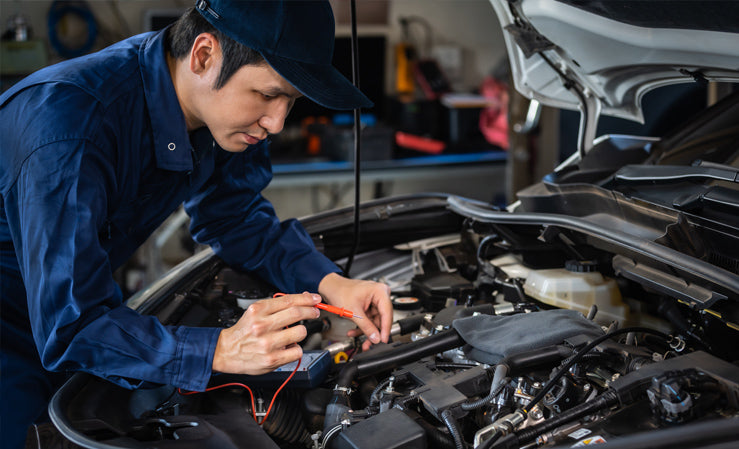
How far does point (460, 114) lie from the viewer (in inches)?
168

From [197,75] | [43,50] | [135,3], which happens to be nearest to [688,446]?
[197,75]

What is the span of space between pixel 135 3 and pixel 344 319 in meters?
3.42

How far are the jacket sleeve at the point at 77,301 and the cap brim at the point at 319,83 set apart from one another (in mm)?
368

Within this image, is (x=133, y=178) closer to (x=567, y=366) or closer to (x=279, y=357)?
(x=279, y=357)

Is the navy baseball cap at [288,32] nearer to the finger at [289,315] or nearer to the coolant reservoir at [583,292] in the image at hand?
the finger at [289,315]

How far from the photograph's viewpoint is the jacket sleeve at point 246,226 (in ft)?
5.19

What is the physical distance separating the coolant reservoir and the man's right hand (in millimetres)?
589

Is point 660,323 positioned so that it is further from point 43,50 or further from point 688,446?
point 43,50

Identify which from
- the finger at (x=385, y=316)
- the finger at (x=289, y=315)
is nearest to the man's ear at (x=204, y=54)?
the finger at (x=289, y=315)

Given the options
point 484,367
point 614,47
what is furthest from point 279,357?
point 614,47

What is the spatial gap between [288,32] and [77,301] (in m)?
0.56

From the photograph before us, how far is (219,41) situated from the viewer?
1.17 m

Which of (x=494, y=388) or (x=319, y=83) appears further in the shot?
(x=319, y=83)

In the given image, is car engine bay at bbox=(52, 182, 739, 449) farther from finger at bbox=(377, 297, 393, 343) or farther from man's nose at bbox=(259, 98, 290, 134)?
man's nose at bbox=(259, 98, 290, 134)
